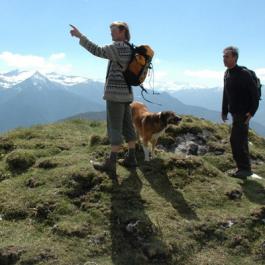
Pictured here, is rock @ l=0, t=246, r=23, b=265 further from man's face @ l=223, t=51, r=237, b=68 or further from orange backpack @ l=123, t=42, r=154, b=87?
man's face @ l=223, t=51, r=237, b=68

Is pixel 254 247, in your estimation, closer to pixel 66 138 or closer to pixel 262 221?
pixel 262 221

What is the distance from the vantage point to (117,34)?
9.88 m

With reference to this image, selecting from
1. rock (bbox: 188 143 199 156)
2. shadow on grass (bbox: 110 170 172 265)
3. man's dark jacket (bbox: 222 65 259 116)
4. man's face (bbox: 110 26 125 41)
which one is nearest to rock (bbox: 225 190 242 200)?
shadow on grass (bbox: 110 170 172 265)

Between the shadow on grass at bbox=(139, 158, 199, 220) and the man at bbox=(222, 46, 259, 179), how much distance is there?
233 cm

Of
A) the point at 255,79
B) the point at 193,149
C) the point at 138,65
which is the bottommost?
the point at 193,149

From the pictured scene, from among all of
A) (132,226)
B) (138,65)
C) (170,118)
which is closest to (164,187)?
(132,226)

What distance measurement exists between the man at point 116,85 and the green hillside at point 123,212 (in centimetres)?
90

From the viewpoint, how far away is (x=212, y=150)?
48.3 ft

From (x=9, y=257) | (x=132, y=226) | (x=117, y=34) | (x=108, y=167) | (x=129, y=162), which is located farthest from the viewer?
(x=129, y=162)

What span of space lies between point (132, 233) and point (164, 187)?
2176 millimetres

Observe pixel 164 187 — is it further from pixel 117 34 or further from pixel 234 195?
pixel 117 34

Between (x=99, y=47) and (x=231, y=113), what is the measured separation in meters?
4.61

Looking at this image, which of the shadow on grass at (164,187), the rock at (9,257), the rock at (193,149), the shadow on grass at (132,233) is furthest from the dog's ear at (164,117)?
the rock at (9,257)

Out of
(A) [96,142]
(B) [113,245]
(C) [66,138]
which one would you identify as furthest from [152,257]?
(C) [66,138]
